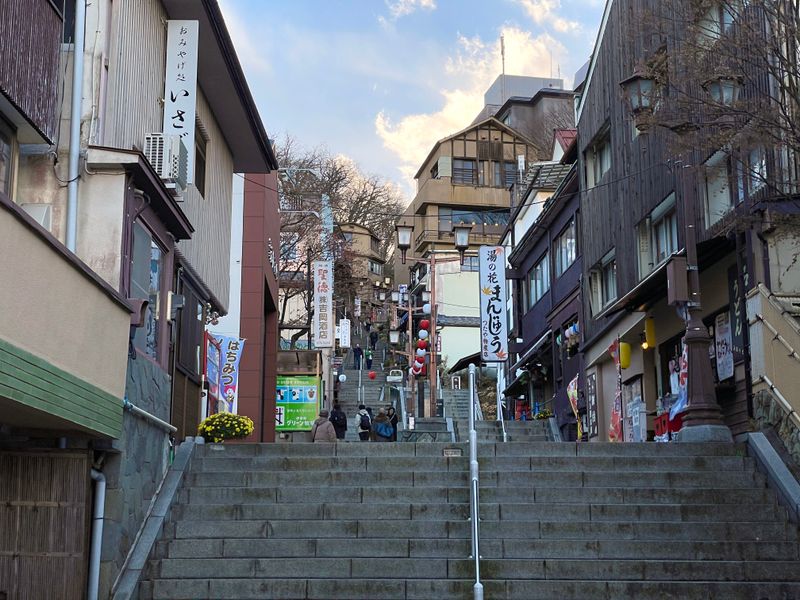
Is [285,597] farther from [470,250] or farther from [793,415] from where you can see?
[470,250]

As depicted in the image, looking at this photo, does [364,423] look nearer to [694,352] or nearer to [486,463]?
[694,352]

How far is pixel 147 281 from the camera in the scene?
13250mm

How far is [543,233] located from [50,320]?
25666mm

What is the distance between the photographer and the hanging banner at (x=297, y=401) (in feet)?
124

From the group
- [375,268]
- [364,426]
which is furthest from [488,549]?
[375,268]

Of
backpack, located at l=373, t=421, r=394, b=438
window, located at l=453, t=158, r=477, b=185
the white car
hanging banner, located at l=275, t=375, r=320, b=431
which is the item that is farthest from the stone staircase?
window, located at l=453, t=158, r=477, b=185


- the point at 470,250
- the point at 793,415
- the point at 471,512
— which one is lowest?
the point at 471,512

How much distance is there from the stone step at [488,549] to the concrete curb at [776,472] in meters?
0.69

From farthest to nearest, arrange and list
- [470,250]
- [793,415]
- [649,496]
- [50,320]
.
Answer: [470,250], [793,415], [649,496], [50,320]

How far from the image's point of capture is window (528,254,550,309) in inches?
1330

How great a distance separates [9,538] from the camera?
10508 millimetres

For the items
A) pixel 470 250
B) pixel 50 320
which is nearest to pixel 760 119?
pixel 50 320

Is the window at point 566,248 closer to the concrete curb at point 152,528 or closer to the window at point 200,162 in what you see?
the window at point 200,162

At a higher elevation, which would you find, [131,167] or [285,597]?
[131,167]
